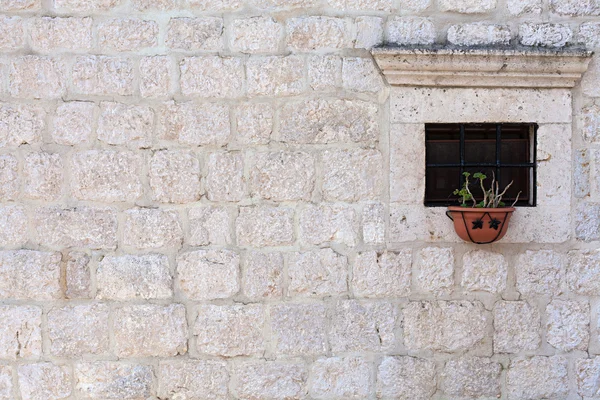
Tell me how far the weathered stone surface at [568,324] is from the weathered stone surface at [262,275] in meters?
1.56

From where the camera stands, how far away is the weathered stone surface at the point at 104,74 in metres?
3.32

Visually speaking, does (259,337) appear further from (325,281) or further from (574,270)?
(574,270)

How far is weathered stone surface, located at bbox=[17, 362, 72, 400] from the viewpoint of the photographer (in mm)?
3312

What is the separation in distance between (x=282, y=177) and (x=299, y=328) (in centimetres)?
86

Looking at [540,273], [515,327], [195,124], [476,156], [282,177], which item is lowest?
[515,327]

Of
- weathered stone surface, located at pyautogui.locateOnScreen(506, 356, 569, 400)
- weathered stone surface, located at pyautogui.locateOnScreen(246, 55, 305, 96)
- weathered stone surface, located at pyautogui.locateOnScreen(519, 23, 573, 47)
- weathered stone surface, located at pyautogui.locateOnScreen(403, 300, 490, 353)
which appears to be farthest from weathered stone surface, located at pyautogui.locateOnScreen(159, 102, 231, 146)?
weathered stone surface, located at pyautogui.locateOnScreen(506, 356, 569, 400)

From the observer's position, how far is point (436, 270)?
3.33 metres

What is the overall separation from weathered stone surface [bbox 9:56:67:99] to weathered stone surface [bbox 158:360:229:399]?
5.55 ft

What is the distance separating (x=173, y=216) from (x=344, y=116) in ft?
3.69

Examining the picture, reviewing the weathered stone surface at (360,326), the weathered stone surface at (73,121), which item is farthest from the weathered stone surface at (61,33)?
the weathered stone surface at (360,326)

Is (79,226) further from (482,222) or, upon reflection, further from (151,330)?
(482,222)

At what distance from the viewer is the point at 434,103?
3.32 meters

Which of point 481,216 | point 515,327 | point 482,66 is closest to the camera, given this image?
point 481,216

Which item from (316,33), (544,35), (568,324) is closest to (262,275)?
(316,33)
